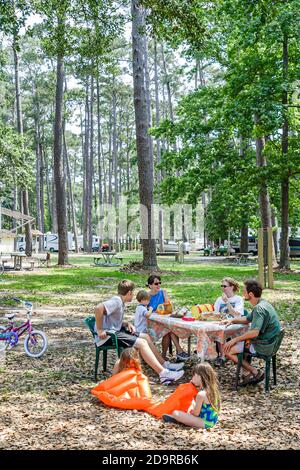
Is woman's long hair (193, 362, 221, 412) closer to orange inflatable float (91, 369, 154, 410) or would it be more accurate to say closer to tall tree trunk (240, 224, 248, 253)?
orange inflatable float (91, 369, 154, 410)

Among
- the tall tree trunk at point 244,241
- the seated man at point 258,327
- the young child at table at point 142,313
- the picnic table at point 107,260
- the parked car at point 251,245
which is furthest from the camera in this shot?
the parked car at point 251,245

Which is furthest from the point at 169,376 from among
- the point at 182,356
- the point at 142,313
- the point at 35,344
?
the point at 35,344

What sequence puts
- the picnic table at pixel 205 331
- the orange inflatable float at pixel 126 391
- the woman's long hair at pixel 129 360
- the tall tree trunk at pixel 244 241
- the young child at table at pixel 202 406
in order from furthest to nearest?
the tall tree trunk at pixel 244 241
the picnic table at pixel 205 331
the woman's long hair at pixel 129 360
the orange inflatable float at pixel 126 391
the young child at table at pixel 202 406

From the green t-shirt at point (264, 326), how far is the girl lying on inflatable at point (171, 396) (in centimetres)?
115

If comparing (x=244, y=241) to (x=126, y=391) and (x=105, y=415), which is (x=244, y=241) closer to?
(x=126, y=391)

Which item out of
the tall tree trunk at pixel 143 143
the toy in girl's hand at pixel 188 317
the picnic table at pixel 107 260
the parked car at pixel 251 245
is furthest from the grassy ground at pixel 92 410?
the parked car at pixel 251 245

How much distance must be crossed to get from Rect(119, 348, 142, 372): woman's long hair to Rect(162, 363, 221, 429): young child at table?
93 cm

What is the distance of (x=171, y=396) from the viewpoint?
5.35m

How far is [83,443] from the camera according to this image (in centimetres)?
454

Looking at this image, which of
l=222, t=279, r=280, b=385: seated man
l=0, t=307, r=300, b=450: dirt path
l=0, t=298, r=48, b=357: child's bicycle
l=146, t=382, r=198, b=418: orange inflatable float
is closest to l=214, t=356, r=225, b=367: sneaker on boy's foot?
l=0, t=307, r=300, b=450: dirt path

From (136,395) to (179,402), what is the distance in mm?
610

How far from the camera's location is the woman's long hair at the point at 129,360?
5.96 m

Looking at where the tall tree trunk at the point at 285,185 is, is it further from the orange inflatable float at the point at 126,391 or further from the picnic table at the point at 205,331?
the orange inflatable float at the point at 126,391

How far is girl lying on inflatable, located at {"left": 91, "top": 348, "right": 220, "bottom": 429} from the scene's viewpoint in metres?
4.98
